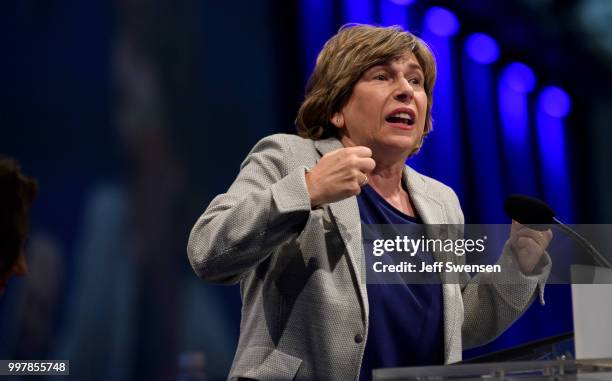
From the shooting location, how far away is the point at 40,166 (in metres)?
2.36

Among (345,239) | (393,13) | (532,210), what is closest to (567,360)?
(532,210)

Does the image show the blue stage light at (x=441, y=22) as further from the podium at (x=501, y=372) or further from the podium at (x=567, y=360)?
the podium at (x=501, y=372)

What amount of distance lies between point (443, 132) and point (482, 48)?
0.40m

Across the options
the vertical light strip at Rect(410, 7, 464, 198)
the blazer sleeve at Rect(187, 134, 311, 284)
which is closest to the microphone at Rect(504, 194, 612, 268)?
the blazer sleeve at Rect(187, 134, 311, 284)

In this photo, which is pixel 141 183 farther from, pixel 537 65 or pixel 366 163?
pixel 537 65

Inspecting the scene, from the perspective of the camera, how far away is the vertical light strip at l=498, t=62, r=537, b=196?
2828 millimetres

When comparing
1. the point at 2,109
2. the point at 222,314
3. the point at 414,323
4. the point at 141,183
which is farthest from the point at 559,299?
the point at 2,109

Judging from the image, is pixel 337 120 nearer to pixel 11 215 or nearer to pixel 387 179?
pixel 387 179

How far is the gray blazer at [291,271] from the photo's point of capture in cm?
117

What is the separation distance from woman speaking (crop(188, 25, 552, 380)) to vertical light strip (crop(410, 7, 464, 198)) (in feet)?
3.72

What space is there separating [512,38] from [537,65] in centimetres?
15

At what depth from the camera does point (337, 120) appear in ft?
4.93

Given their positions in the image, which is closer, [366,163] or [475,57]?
[366,163]

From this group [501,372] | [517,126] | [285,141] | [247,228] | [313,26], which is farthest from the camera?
[517,126]
